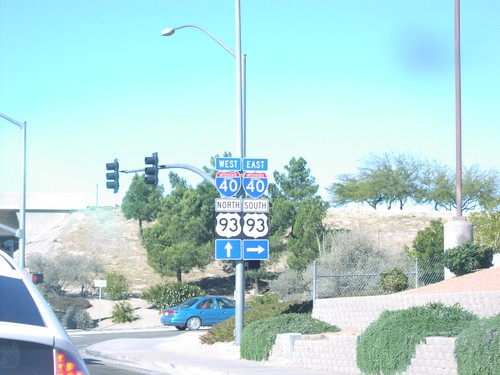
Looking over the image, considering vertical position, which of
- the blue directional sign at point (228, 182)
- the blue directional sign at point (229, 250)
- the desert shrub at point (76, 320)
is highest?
the blue directional sign at point (228, 182)

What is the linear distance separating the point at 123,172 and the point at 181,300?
21.6 meters

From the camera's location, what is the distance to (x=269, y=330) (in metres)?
23.0

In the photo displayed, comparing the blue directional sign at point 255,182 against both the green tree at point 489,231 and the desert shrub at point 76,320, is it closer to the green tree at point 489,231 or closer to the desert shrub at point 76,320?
the green tree at point 489,231

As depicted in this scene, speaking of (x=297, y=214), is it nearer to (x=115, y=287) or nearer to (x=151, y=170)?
(x=115, y=287)

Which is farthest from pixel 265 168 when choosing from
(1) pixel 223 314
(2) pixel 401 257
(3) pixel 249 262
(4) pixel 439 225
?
(4) pixel 439 225

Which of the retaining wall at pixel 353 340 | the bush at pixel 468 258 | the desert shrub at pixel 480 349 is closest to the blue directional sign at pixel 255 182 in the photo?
the retaining wall at pixel 353 340

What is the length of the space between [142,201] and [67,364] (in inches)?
2860

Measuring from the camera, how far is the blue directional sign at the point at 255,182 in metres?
25.2

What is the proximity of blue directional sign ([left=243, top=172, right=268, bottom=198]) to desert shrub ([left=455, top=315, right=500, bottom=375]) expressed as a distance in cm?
1048

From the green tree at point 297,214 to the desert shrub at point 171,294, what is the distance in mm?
6513

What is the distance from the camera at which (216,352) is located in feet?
85.0

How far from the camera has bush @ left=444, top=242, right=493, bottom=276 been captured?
28.7m

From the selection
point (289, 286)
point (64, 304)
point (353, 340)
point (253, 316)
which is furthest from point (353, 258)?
point (353, 340)

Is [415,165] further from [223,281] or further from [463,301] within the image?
[463,301]
